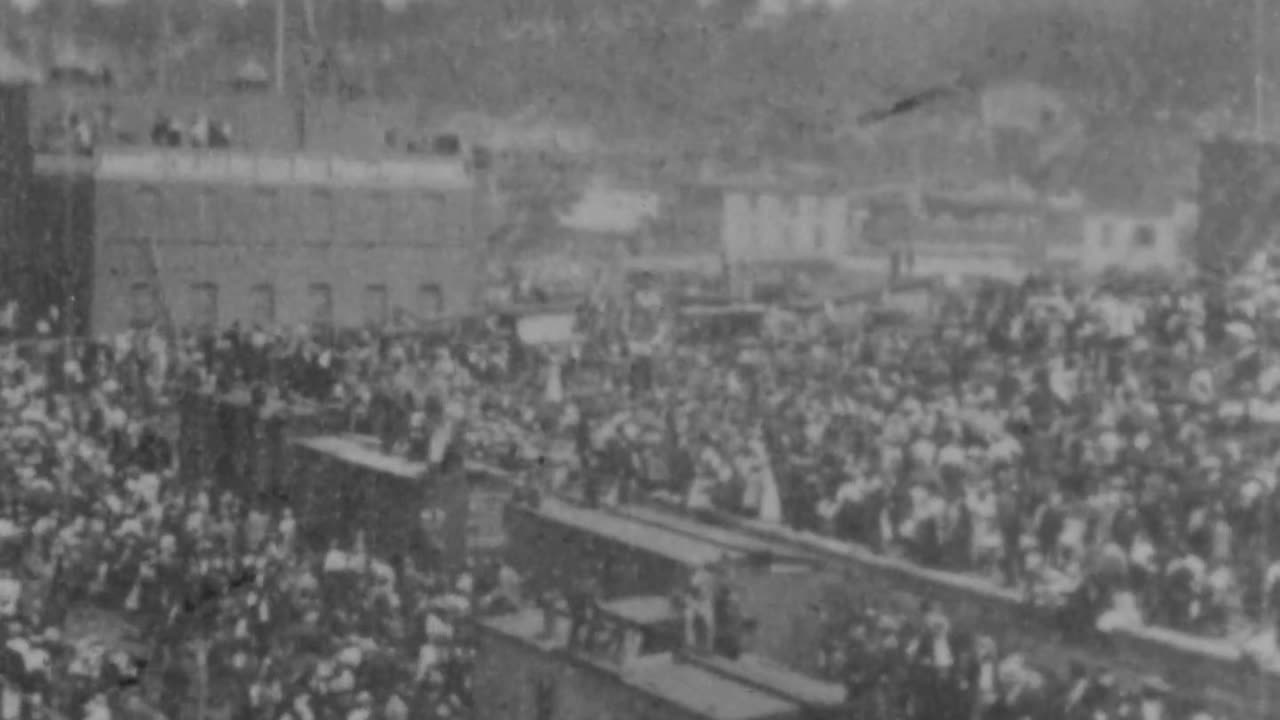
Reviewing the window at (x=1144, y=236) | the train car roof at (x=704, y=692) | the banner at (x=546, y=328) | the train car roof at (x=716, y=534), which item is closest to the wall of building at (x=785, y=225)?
the banner at (x=546, y=328)

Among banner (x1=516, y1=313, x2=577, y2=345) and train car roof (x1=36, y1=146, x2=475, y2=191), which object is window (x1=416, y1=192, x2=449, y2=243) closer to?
train car roof (x1=36, y1=146, x2=475, y2=191)

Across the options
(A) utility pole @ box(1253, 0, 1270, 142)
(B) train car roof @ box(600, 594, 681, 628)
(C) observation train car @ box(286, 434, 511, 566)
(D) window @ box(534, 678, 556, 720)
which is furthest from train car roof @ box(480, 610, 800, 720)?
(A) utility pole @ box(1253, 0, 1270, 142)

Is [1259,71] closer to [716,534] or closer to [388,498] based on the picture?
[716,534]

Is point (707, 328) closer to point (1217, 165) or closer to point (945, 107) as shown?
point (945, 107)

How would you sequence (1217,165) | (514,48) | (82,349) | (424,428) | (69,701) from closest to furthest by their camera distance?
(69,701) → (424,428) → (1217,165) → (82,349) → (514,48)

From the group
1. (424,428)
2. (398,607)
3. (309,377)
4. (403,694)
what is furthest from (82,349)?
(403,694)

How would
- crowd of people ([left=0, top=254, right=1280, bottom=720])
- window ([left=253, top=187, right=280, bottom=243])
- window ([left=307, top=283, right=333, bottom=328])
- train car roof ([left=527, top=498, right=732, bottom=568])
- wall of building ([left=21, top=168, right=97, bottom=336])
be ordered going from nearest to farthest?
crowd of people ([left=0, top=254, right=1280, bottom=720]), train car roof ([left=527, top=498, right=732, bottom=568]), wall of building ([left=21, top=168, right=97, bottom=336]), window ([left=253, top=187, right=280, bottom=243]), window ([left=307, top=283, right=333, bottom=328])

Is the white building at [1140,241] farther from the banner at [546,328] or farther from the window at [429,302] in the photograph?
the window at [429,302]
